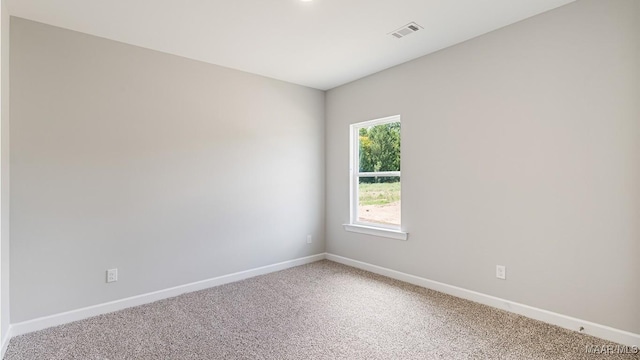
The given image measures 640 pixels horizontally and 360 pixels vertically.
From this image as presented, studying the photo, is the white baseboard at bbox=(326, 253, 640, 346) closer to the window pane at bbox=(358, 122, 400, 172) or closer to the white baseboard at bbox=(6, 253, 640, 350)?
the white baseboard at bbox=(6, 253, 640, 350)

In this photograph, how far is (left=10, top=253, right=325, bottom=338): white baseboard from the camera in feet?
7.93

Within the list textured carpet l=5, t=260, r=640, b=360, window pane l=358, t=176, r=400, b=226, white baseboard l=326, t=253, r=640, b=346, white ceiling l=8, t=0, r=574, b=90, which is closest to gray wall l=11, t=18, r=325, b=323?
white ceiling l=8, t=0, r=574, b=90

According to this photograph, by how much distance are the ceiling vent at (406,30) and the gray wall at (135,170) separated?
1712 millimetres

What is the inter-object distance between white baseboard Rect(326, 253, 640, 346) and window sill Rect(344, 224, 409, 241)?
0.40 metres

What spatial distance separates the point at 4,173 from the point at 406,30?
328 cm

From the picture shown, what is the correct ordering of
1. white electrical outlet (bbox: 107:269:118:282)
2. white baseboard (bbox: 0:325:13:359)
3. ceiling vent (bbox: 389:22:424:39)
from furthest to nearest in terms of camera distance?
1. white electrical outlet (bbox: 107:269:118:282)
2. ceiling vent (bbox: 389:22:424:39)
3. white baseboard (bbox: 0:325:13:359)

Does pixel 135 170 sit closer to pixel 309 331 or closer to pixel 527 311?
pixel 309 331

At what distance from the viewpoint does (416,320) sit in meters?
2.53

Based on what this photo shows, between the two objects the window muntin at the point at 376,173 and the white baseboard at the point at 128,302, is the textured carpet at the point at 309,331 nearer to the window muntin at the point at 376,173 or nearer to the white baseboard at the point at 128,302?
the white baseboard at the point at 128,302

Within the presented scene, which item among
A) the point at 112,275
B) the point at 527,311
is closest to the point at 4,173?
the point at 112,275

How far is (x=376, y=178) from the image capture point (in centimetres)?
391

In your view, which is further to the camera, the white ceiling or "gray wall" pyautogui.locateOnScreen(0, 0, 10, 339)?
the white ceiling

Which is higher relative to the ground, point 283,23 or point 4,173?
point 283,23

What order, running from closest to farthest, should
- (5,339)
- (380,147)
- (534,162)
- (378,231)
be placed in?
(5,339)
(534,162)
(378,231)
(380,147)
